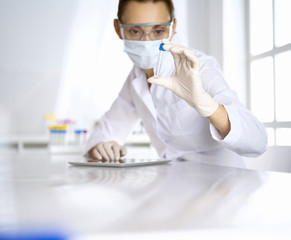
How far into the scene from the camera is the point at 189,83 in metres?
0.94

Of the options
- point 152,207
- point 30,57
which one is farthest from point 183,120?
point 30,57

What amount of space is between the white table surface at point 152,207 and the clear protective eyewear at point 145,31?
810 mm

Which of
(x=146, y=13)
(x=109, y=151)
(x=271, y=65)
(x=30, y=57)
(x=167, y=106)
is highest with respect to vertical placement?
(x=30, y=57)

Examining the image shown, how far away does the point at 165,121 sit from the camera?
1.38 metres

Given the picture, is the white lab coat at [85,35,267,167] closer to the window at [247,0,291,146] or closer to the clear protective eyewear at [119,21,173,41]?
the clear protective eyewear at [119,21,173,41]

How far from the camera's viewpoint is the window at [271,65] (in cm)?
211

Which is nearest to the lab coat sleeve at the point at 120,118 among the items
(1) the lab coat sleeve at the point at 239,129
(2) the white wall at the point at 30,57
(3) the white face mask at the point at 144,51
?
(3) the white face mask at the point at 144,51

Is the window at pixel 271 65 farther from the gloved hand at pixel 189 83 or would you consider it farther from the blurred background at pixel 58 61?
the gloved hand at pixel 189 83

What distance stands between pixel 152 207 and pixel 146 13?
3.46ft

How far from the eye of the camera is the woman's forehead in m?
1.33

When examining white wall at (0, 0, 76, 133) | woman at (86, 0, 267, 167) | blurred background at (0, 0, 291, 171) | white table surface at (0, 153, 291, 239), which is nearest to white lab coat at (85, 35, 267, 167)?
woman at (86, 0, 267, 167)

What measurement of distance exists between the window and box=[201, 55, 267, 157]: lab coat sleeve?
1.10 meters

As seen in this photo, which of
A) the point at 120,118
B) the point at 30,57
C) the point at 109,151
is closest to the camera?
the point at 109,151

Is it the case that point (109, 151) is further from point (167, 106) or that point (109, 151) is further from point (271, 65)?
point (271, 65)
